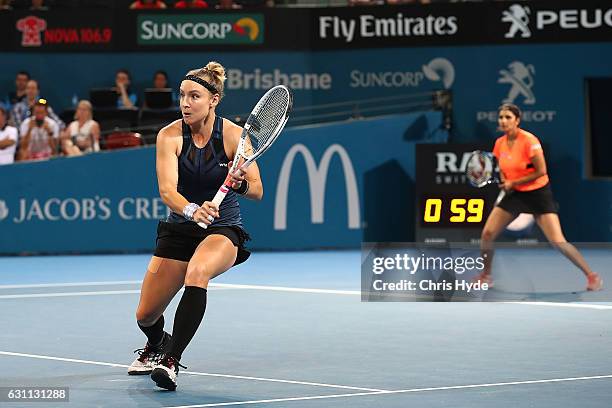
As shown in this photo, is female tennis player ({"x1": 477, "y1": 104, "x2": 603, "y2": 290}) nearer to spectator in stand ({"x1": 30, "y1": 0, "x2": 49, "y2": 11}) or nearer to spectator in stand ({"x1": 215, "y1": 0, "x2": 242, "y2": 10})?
spectator in stand ({"x1": 215, "y1": 0, "x2": 242, "y2": 10})

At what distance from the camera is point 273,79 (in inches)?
817

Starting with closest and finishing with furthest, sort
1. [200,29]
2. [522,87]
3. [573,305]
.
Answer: [573,305] → [522,87] → [200,29]

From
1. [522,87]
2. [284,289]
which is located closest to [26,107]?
[284,289]

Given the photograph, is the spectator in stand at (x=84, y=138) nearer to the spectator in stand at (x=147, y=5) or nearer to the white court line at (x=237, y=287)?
the spectator in stand at (x=147, y=5)

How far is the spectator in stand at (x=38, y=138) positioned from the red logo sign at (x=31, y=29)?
214 centimetres

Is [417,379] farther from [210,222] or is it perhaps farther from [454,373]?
[210,222]

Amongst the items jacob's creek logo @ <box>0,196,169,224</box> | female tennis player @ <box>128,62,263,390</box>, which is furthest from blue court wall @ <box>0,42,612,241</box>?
female tennis player @ <box>128,62,263,390</box>

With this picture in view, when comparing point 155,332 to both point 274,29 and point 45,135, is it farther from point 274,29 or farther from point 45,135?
point 274,29

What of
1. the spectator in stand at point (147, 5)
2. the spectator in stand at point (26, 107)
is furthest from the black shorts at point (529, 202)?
the spectator in stand at point (147, 5)

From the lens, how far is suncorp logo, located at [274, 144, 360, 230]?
18812 mm

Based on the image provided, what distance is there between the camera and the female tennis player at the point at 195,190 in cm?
792

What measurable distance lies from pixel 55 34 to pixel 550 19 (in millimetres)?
7427

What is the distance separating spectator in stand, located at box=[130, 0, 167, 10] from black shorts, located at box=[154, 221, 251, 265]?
12646 mm

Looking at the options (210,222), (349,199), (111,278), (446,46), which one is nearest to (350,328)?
(210,222)
